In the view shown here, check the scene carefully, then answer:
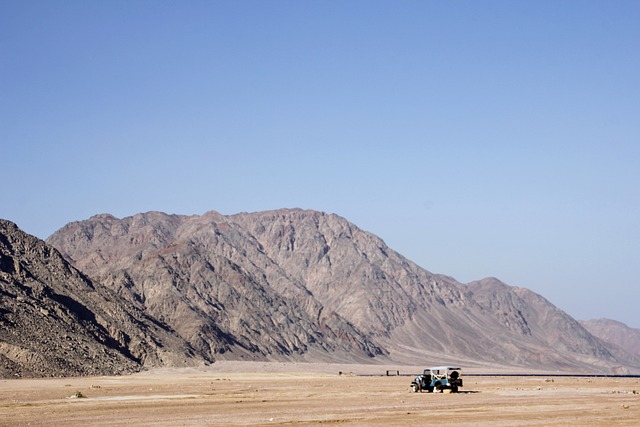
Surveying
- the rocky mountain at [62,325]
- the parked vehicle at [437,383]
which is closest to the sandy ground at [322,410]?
the parked vehicle at [437,383]

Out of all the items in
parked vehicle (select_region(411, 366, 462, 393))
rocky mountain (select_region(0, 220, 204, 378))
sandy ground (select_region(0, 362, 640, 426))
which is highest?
rocky mountain (select_region(0, 220, 204, 378))

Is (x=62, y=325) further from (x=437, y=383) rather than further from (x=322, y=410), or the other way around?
(x=322, y=410)

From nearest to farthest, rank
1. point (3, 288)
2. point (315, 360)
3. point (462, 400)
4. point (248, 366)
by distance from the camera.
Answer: point (462, 400) < point (3, 288) < point (248, 366) < point (315, 360)

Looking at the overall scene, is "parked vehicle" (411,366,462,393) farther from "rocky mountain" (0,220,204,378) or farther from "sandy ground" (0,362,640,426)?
"rocky mountain" (0,220,204,378)

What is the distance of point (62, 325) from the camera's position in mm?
116250

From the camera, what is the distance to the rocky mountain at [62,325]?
99062 millimetres

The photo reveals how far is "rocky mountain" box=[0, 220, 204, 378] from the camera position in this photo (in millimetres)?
99062

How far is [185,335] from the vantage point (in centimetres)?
17125

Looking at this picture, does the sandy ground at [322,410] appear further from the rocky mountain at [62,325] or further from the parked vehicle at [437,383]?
the rocky mountain at [62,325]

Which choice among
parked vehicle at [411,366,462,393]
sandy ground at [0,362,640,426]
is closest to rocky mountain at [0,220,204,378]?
sandy ground at [0,362,640,426]

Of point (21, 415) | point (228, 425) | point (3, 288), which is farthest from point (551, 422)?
point (3, 288)

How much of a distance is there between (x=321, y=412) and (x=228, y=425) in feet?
24.7

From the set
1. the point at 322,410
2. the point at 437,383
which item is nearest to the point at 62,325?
the point at 437,383

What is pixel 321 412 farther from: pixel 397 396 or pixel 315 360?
pixel 315 360
